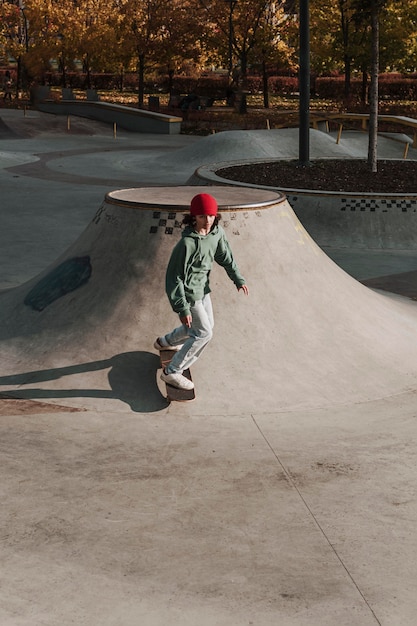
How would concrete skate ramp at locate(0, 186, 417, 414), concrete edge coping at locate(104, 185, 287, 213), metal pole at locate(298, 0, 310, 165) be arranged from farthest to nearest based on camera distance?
1. metal pole at locate(298, 0, 310, 165)
2. concrete edge coping at locate(104, 185, 287, 213)
3. concrete skate ramp at locate(0, 186, 417, 414)

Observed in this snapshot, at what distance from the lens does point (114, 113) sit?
43812 millimetres

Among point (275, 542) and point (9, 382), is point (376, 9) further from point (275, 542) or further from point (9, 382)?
point (275, 542)

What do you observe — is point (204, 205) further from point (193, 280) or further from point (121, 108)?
point (121, 108)

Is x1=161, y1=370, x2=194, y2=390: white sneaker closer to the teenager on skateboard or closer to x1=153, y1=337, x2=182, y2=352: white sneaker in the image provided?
the teenager on skateboard

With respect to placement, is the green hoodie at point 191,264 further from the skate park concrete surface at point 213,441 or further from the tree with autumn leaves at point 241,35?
the tree with autumn leaves at point 241,35

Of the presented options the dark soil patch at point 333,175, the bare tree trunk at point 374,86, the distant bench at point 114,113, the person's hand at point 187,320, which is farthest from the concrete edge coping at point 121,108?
the person's hand at point 187,320

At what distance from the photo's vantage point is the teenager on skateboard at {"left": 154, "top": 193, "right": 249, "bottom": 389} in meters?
7.20

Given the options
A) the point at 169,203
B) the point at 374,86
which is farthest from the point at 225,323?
the point at 374,86

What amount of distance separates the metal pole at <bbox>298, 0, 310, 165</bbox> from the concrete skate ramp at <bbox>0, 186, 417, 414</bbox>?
10.6 m

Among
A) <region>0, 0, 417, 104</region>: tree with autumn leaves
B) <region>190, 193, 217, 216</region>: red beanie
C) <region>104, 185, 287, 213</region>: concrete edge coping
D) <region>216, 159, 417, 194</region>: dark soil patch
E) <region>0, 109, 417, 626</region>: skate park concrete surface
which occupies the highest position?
<region>0, 0, 417, 104</region>: tree with autumn leaves

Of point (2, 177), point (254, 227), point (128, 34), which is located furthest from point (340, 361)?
point (128, 34)

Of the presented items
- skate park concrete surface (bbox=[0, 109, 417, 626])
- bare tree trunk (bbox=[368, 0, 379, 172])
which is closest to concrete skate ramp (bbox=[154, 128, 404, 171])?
bare tree trunk (bbox=[368, 0, 379, 172])

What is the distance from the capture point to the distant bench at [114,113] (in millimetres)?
41562

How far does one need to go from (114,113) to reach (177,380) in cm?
3780
